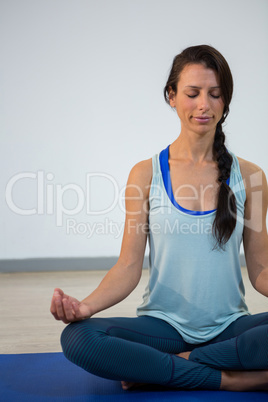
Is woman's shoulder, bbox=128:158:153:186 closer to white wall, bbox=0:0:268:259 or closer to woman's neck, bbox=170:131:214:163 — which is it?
woman's neck, bbox=170:131:214:163

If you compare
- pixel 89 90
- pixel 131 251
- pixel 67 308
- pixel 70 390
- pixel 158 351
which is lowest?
pixel 70 390

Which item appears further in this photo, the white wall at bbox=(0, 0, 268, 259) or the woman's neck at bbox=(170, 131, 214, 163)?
the white wall at bbox=(0, 0, 268, 259)

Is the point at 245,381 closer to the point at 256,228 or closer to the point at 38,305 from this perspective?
the point at 256,228

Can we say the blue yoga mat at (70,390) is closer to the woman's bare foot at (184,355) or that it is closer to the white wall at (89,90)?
the woman's bare foot at (184,355)

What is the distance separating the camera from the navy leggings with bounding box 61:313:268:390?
1436 mm

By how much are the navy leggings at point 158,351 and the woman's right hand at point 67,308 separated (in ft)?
0.11

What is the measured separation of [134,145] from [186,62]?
2530 millimetres

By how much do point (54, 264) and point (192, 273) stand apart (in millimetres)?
2666

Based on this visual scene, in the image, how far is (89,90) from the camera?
4.09m

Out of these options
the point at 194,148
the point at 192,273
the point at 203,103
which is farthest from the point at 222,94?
the point at 192,273

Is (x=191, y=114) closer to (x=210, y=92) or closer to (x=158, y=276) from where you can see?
(x=210, y=92)

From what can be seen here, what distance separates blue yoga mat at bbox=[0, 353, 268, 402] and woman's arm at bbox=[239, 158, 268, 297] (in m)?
0.37

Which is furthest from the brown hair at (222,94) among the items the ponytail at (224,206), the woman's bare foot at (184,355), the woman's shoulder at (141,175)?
the woman's bare foot at (184,355)

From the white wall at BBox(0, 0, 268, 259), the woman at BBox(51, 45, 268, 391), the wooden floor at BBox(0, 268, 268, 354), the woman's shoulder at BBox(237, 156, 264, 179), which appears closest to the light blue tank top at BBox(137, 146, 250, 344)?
the woman at BBox(51, 45, 268, 391)
